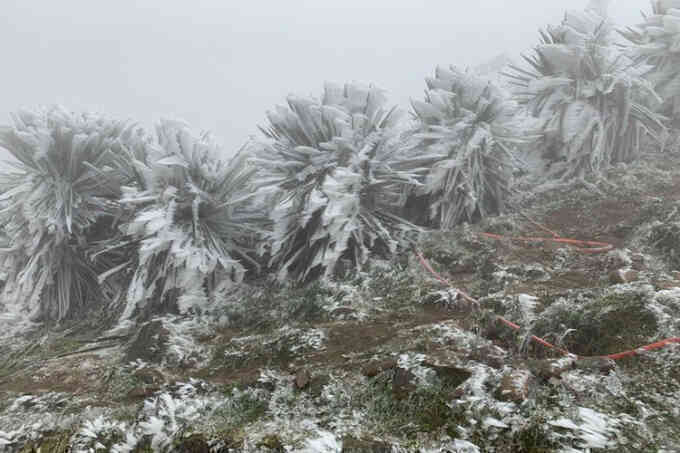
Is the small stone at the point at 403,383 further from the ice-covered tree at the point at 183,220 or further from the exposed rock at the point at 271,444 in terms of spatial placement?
the ice-covered tree at the point at 183,220

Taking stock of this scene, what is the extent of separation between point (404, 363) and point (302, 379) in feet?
1.59

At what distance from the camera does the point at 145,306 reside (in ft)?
12.1

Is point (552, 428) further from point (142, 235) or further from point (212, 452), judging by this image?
point (142, 235)

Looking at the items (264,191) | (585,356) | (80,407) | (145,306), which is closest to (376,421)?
(585,356)

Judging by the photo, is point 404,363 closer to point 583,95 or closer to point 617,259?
point 617,259

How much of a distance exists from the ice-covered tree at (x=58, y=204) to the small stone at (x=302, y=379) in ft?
8.04

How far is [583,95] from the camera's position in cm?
439

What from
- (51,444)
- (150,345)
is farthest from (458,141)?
(51,444)

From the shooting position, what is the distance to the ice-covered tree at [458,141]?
12.5 ft

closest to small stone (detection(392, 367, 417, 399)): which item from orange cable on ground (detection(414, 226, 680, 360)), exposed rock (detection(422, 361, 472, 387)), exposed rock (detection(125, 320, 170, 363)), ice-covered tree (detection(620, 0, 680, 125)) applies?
exposed rock (detection(422, 361, 472, 387))

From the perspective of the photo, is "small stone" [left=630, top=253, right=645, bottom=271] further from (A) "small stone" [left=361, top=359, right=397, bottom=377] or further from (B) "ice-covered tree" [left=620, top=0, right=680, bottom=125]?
(B) "ice-covered tree" [left=620, top=0, right=680, bottom=125]

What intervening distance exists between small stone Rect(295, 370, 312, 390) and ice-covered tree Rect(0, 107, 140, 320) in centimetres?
245

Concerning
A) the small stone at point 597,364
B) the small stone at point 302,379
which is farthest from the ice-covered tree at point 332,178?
the small stone at point 597,364

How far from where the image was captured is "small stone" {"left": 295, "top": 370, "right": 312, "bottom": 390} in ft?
7.26
